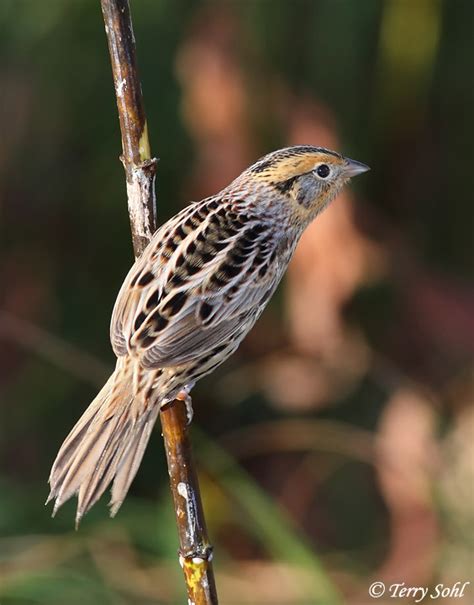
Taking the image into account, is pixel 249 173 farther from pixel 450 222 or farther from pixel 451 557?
pixel 450 222

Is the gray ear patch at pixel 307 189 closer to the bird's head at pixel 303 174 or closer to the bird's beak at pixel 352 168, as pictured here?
the bird's head at pixel 303 174

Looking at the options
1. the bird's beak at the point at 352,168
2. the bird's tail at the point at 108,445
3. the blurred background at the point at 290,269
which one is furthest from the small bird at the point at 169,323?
the blurred background at the point at 290,269

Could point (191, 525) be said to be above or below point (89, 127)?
below

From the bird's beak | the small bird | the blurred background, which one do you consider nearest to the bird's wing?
the small bird

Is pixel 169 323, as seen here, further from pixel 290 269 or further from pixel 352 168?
pixel 290 269

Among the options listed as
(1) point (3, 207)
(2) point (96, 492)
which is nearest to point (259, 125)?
(1) point (3, 207)

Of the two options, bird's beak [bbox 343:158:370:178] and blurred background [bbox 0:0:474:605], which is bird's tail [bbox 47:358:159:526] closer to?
bird's beak [bbox 343:158:370:178]

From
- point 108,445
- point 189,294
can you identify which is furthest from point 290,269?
point 108,445

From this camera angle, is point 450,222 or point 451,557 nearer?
point 451,557
